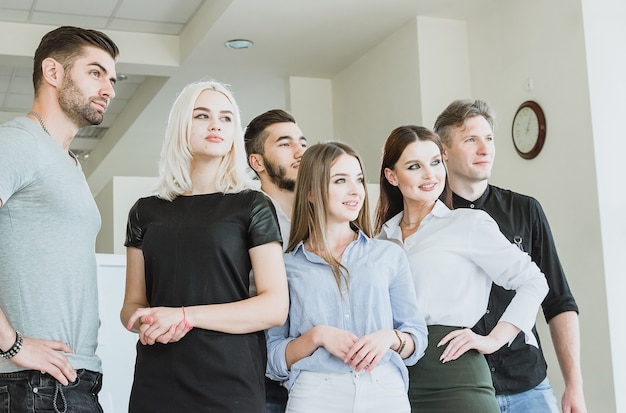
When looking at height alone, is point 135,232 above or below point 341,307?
above

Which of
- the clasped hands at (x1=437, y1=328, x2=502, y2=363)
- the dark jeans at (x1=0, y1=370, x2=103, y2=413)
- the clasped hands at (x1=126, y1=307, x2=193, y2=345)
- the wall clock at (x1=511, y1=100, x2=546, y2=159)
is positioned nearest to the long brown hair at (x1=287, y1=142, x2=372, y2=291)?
the clasped hands at (x1=437, y1=328, x2=502, y2=363)

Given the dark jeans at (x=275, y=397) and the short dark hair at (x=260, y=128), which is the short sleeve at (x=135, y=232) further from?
the short dark hair at (x=260, y=128)

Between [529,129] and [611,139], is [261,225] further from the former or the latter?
[529,129]

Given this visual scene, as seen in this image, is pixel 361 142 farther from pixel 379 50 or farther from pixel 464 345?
pixel 464 345

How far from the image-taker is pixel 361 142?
678 centimetres

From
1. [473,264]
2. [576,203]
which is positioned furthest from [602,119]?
[473,264]

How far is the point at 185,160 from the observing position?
2.05 m

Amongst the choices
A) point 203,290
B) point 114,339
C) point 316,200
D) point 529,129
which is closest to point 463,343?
point 316,200

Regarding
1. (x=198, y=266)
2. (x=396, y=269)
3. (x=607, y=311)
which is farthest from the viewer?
(x=607, y=311)

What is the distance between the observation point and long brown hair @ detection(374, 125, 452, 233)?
7.68 feet

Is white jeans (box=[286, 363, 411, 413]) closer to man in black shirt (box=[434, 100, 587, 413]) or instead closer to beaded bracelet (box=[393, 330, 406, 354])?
beaded bracelet (box=[393, 330, 406, 354])

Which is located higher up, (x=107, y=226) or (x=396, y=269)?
(x=107, y=226)

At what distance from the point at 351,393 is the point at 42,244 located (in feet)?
2.48

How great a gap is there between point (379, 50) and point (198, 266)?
478cm
